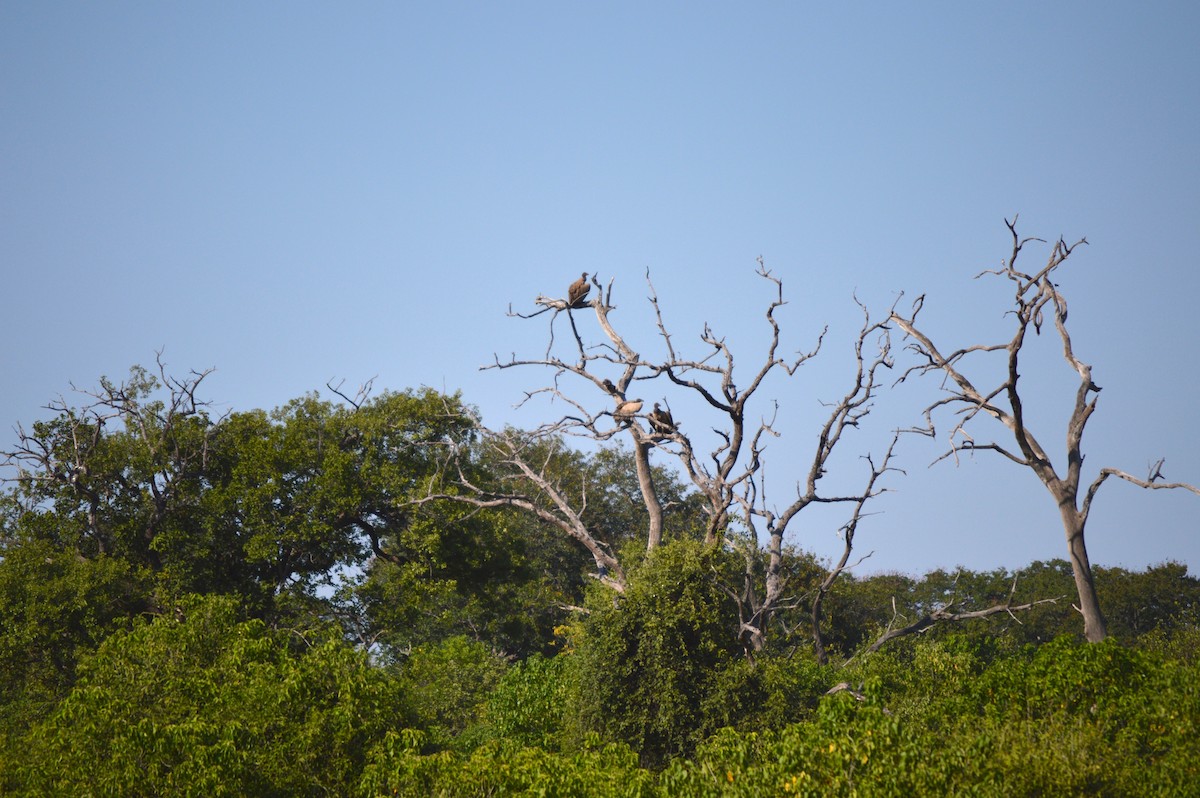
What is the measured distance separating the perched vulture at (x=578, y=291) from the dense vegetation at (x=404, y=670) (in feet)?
17.0

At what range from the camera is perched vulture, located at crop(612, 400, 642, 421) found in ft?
72.0

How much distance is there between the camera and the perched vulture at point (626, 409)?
A: 22.0 m

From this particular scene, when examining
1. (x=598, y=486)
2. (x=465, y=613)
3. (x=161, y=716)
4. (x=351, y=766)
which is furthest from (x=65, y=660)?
(x=598, y=486)

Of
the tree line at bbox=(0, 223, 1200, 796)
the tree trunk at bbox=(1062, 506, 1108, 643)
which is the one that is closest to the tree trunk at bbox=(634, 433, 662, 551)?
the tree line at bbox=(0, 223, 1200, 796)

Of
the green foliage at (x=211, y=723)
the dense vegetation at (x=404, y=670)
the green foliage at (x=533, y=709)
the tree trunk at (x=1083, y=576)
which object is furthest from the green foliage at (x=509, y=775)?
the tree trunk at (x=1083, y=576)

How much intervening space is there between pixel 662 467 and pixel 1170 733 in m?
39.9

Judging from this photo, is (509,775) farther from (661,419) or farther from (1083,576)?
(1083,576)

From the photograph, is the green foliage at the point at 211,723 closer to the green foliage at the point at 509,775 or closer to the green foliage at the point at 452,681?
the green foliage at the point at 509,775

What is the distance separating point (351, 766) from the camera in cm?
1628

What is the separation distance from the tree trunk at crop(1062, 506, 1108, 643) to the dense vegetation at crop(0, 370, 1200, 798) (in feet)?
5.84

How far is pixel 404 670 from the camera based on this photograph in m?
26.7

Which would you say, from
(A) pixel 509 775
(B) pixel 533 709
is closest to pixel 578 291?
(B) pixel 533 709

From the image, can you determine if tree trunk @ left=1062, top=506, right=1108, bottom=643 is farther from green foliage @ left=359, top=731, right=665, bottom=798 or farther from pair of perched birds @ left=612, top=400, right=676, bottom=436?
green foliage @ left=359, top=731, right=665, bottom=798

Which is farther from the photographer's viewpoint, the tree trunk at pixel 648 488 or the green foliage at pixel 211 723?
the tree trunk at pixel 648 488
